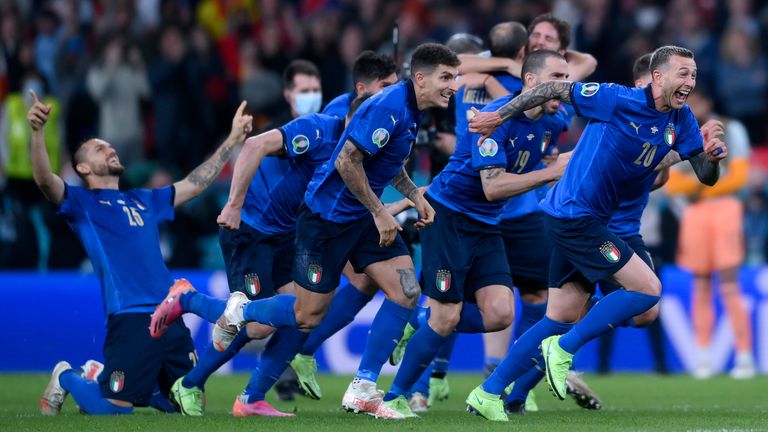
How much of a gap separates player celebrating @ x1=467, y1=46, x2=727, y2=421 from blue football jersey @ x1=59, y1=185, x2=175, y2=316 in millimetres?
2377

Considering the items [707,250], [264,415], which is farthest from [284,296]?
[707,250]

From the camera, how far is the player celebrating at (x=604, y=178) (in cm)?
808

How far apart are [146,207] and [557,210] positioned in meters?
2.90

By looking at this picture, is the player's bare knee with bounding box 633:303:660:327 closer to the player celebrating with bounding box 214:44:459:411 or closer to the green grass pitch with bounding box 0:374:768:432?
the green grass pitch with bounding box 0:374:768:432

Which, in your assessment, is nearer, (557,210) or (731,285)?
(557,210)

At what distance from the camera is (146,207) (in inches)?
377

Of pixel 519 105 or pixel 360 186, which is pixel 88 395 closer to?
pixel 360 186

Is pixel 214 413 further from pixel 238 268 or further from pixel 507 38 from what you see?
pixel 507 38

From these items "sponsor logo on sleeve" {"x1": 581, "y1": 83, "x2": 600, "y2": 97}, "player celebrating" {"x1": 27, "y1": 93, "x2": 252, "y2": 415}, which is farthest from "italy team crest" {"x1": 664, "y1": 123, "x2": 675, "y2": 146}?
"player celebrating" {"x1": 27, "y1": 93, "x2": 252, "y2": 415}

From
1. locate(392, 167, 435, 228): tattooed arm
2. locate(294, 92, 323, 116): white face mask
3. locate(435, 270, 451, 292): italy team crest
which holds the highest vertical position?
locate(294, 92, 323, 116): white face mask

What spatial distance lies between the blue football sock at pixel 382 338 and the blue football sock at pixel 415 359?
17 cm

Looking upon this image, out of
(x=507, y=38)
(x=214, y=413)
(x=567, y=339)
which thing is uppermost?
(x=507, y=38)

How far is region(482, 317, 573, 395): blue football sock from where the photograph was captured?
8.34 m

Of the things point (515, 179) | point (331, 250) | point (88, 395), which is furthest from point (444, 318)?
point (88, 395)
